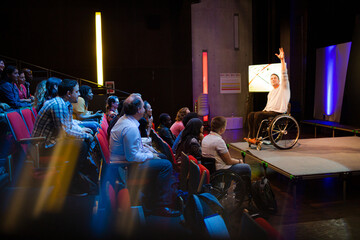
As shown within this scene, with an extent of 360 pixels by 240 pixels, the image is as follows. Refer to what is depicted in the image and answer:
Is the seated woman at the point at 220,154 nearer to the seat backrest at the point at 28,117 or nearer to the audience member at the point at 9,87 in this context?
the seat backrest at the point at 28,117

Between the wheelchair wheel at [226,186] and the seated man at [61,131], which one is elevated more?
the seated man at [61,131]

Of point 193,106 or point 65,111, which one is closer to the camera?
point 65,111

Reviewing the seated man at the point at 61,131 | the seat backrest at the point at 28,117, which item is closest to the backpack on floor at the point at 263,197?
the seated man at the point at 61,131

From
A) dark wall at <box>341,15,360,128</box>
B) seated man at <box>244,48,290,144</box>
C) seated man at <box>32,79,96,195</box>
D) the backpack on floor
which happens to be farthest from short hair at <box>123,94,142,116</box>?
dark wall at <box>341,15,360,128</box>

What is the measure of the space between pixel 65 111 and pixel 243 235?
6.80ft

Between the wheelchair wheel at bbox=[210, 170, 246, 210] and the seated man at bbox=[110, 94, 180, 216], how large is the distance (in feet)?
1.50

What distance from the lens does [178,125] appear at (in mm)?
4727

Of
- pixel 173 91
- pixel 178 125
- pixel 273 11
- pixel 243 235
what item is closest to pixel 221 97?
pixel 173 91

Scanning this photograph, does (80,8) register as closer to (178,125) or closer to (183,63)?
(183,63)

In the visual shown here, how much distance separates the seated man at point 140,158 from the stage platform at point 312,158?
132 cm

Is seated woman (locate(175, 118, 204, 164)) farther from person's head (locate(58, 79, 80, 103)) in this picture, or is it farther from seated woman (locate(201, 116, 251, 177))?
person's head (locate(58, 79, 80, 103))

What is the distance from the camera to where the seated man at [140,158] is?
2553 millimetres

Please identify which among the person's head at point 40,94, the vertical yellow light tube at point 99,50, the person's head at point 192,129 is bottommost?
the person's head at point 192,129

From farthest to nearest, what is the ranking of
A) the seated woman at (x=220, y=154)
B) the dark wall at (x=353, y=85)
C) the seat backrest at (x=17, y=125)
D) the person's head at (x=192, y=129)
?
the dark wall at (x=353, y=85)
the person's head at (x=192, y=129)
the seated woman at (x=220, y=154)
the seat backrest at (x=17, y=125)
